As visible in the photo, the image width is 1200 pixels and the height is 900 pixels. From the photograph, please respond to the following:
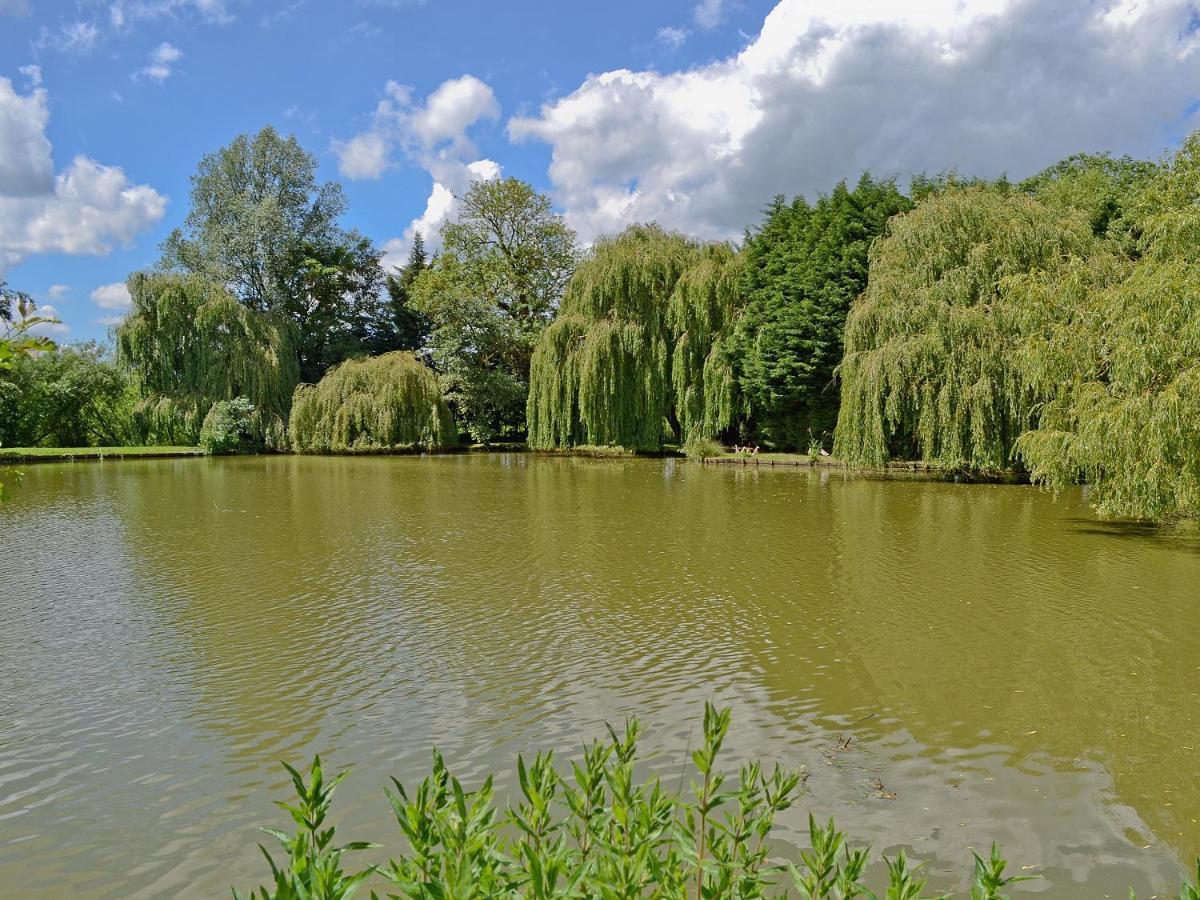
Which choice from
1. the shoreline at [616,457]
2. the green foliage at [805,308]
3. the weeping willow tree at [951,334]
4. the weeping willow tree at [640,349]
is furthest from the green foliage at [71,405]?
the weeping willow tree at [951,334]

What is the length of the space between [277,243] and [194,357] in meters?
6.89

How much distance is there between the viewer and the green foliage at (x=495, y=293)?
117 ft

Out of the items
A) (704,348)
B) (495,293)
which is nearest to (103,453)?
(495,293)

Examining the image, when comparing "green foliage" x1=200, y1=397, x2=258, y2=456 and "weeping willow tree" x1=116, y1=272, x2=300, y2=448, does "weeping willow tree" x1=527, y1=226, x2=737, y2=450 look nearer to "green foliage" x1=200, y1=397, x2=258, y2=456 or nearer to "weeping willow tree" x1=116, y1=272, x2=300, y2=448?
"weeping willow tree" x1=116, y1=272, x2=300, y2=448

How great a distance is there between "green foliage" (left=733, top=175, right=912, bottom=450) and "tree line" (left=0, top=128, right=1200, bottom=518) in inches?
3.6

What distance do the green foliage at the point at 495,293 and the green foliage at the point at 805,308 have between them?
11.8 metres

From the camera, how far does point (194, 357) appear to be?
32531 millimetres

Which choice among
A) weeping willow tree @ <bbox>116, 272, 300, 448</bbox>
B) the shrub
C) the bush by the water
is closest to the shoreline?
the shrub

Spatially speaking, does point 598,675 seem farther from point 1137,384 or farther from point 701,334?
point 701,334

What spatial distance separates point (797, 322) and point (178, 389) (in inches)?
912

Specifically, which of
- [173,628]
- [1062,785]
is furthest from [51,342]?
[173,628]

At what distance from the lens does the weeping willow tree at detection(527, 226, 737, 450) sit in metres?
27.9

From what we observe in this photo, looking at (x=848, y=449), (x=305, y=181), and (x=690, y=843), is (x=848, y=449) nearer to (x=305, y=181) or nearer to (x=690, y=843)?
(x=690, y=843)

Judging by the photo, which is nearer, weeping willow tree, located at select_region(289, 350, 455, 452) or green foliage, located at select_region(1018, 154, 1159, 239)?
green foliage, located at select_region(1018, 154, 1159, 239)
